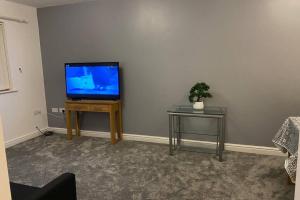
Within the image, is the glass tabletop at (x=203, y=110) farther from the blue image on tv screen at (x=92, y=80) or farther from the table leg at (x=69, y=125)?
the table leg at (x=69, y=125)

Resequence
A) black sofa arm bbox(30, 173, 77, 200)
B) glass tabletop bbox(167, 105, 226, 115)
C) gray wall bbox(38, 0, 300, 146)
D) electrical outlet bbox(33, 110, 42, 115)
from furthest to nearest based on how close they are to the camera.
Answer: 1. electrical outlet bbox(33, 110, 42, 115)
2. glass tabletop bbox(167, 105, 226, 115)
3. gray wall bbox(38, 0, 300, 146)
4. black sofa arm bbox(30, 173, 77, 200)

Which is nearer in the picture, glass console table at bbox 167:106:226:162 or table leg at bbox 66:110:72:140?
glass console table at bbox 167:106:226:162

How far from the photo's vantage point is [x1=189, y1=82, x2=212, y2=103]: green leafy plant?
3490 millimetres

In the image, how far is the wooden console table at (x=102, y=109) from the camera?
3.99m

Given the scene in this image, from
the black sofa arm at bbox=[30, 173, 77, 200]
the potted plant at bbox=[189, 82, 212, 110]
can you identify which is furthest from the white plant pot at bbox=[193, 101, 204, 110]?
the black sofa arm at bbox=[30, 173, 77, 200]

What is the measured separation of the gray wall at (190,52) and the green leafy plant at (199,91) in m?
0.17

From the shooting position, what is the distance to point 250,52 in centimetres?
338

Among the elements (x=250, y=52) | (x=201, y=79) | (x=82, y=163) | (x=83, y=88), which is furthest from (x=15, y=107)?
(x=250, y=52)

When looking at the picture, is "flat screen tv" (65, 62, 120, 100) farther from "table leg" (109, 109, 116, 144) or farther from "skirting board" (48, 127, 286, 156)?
"skirting board" (48, 127, 286, 156)

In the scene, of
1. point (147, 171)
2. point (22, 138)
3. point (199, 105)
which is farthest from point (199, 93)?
point (22, 138)

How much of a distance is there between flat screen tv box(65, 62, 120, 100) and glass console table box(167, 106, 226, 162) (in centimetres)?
103

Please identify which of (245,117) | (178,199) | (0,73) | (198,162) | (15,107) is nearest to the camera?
(178,199)

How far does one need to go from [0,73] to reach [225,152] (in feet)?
12.4

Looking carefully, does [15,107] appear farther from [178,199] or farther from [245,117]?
[245,117]
